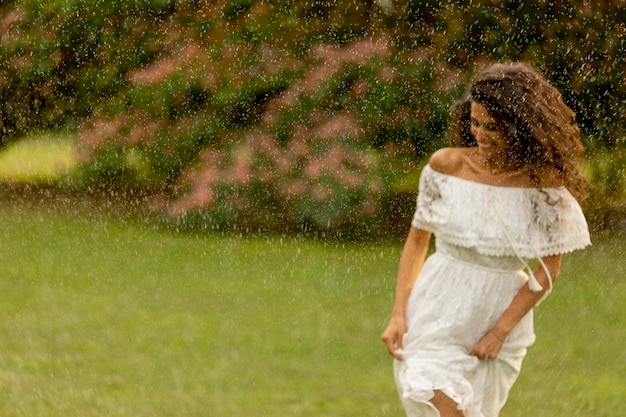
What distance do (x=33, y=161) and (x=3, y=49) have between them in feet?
14.2

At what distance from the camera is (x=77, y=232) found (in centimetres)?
966

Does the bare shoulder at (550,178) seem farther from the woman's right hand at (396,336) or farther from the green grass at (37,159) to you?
the green grass at (37,159)

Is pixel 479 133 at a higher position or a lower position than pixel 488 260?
higher

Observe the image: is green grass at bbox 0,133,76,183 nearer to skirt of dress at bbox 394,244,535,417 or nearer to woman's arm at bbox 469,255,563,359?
skirt of dress at bbox 394,244,535,417

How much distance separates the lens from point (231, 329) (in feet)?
21.5

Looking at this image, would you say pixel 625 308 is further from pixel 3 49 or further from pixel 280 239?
pixel 3 49

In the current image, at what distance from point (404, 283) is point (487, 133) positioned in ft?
1.68

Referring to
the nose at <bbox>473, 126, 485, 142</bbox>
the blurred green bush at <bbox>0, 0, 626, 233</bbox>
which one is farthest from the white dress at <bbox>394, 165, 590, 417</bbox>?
the blurred green bush at <bbox>0, 0, 626, 233</bbox>

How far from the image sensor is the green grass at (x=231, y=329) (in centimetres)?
524

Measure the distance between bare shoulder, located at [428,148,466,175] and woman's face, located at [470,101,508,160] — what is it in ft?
0.29

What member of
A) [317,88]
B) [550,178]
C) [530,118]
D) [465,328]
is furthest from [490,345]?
[317,88]

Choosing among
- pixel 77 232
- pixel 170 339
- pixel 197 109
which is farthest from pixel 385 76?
pixel 170 339

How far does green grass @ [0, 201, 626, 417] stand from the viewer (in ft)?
17.2

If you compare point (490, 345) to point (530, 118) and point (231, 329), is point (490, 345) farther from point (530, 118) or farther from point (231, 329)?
point (231, 329)
